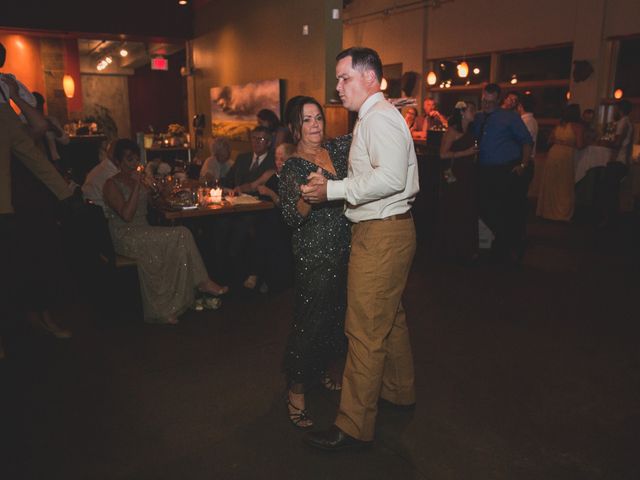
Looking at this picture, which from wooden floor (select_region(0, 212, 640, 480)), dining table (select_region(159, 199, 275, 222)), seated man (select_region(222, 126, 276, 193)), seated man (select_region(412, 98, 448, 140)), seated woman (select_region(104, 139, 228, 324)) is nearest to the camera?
wooden floor (select_region(0, 212, 640, 480))

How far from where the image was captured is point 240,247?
4609mm

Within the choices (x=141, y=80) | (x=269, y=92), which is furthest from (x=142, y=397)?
(x=141, y=80)

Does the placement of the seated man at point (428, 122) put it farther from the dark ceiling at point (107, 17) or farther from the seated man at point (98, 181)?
the seated man at point (98, 181)

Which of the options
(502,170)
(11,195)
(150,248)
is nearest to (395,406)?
(150,248)

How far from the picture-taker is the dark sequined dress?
90.2 inches

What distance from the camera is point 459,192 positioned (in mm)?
5191

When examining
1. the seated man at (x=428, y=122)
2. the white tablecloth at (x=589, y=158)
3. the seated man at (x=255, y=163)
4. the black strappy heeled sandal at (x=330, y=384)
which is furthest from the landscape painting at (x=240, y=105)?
the black strappy heeled sandal at (x=330, y=384)

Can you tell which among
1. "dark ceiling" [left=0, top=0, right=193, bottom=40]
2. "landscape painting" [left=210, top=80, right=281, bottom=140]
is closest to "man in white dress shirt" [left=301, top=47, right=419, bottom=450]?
"landscape painting" [left=210, top=80, right=281, bottom=140]

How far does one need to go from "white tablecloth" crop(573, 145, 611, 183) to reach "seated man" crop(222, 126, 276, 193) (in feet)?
16.1

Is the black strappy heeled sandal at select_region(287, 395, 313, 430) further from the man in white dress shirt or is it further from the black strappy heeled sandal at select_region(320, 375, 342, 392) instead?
the black strappy heeled sandal at select_region(320, 375, 342, 392)

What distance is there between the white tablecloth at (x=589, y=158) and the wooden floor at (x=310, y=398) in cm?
383

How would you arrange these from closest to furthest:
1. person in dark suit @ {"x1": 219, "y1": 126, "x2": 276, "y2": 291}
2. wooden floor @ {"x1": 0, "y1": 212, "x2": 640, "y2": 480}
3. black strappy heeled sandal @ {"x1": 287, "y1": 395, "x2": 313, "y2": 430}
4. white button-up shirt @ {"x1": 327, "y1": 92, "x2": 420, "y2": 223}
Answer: white button-up shirt @ {"x1": 327, "y1": 92, "x2": 420, "y2": 223} < wooden floor @ {"x1": 0, "y1": 212, "x2": 640, "y2": 480} < black strappy heeled sandal @ {"x1": 287, "y1": 395, "x2": 313, "y2": 430} < person in dark suit @ {"x1": 219, "y1": 126, "x2": 276, "y2": 291}

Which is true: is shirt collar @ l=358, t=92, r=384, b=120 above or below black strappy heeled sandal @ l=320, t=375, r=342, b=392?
above

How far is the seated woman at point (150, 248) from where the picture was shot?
3.75 metres
